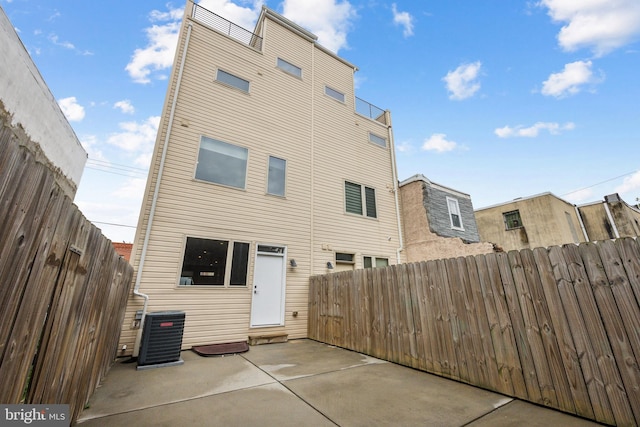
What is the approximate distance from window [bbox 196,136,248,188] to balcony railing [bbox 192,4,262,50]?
3.72 metres

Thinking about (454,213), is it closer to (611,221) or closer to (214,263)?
(214,263)

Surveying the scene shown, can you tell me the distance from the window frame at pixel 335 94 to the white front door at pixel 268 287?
248 inches

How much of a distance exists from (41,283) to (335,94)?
10.0m

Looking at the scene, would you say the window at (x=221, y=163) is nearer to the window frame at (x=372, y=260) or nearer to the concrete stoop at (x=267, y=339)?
the concrete stoop at (x=267, y=339)

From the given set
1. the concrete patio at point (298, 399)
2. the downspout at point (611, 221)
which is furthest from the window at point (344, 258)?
the downspout at point (611, 221)

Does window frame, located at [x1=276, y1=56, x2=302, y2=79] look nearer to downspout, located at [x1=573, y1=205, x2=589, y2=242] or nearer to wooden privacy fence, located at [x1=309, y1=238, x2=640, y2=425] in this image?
wooden privacy fence, located at [x1=309, y1=238, x2=640, y2=425]

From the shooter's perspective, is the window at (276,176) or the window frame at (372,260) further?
the window frame at (372,260)

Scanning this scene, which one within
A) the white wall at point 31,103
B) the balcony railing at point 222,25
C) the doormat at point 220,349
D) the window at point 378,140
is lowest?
the doormat at point 220,349

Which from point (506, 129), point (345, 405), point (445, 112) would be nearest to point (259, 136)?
point (345, 405)

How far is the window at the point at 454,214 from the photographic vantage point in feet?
34.4

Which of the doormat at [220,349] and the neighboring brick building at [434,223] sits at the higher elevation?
the neighboring brick building at [434,223]

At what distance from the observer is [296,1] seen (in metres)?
8.50

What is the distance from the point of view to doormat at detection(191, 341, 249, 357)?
188 inches

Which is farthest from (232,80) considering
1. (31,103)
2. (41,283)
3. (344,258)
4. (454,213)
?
(454,213)
